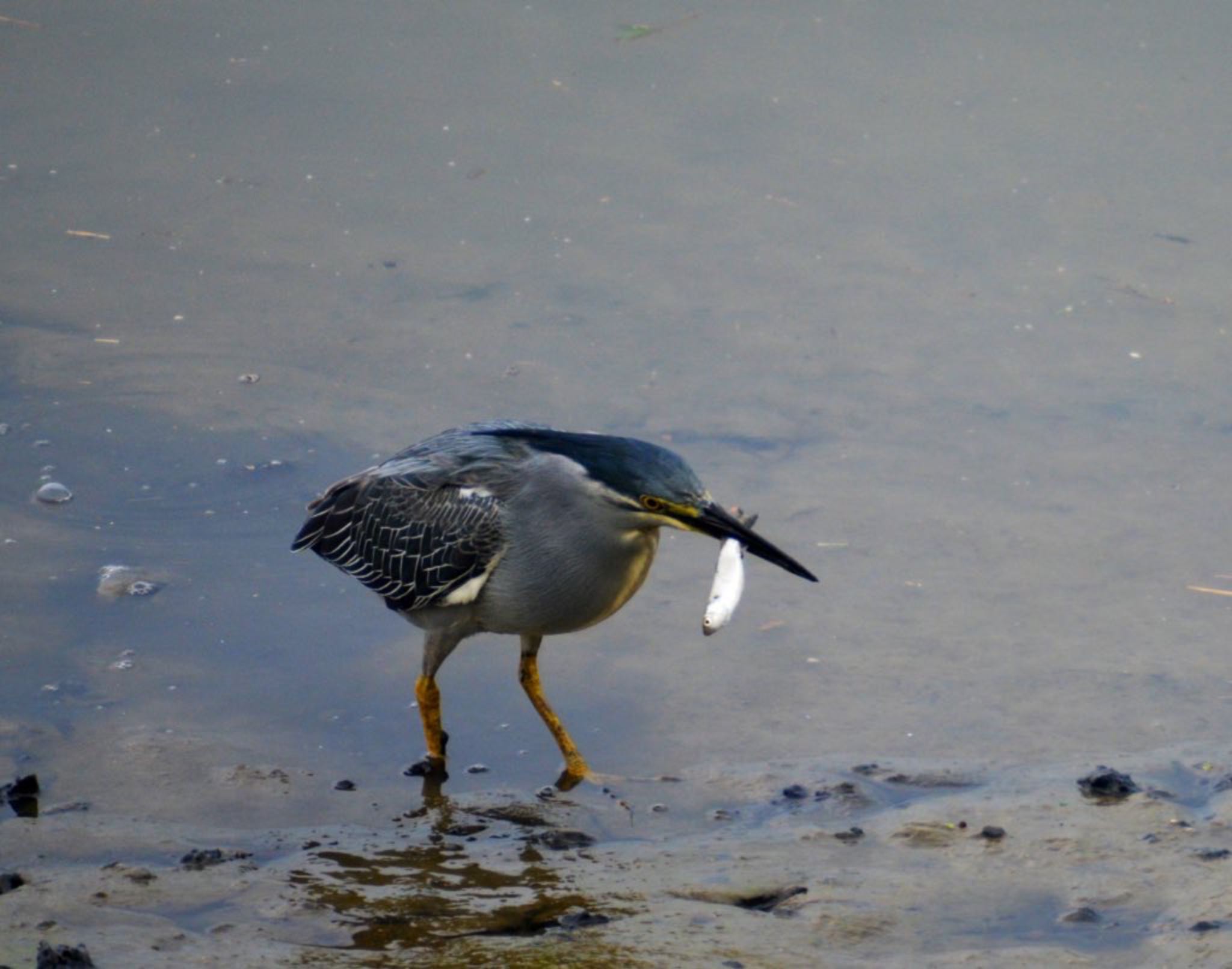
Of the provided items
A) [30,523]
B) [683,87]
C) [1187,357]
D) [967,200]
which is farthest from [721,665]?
[683,87]

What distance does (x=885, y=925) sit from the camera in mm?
4418

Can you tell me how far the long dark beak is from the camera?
16.3ft

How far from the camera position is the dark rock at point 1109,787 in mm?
5242

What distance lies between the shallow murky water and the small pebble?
0.08 metres

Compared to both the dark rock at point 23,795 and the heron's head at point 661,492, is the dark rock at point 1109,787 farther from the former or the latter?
the dark rock at point 23,795

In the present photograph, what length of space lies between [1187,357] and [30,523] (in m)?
5.71

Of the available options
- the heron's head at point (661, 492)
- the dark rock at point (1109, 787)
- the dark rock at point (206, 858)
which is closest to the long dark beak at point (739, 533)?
the heron's head at point (661, 492)

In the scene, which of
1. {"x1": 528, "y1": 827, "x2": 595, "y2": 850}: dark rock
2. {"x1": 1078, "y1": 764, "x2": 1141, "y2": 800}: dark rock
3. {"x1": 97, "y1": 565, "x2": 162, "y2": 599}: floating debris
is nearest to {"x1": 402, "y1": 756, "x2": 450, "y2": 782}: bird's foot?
{"x1": 528, "y1": 827, "x2": 595, "y2": 850}: dark rock

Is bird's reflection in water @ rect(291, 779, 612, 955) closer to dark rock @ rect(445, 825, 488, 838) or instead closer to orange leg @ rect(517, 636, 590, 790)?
dark rock @ rect(445, 825, 488, 838)

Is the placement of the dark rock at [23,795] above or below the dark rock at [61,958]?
below

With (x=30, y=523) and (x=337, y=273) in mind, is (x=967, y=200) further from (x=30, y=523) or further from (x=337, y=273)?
(x=30, y=523)

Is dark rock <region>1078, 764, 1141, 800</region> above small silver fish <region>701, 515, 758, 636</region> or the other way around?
the other way around

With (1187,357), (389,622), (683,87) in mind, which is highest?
(683,87)

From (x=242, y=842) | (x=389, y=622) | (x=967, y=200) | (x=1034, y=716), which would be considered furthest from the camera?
(x=967, y=200)
